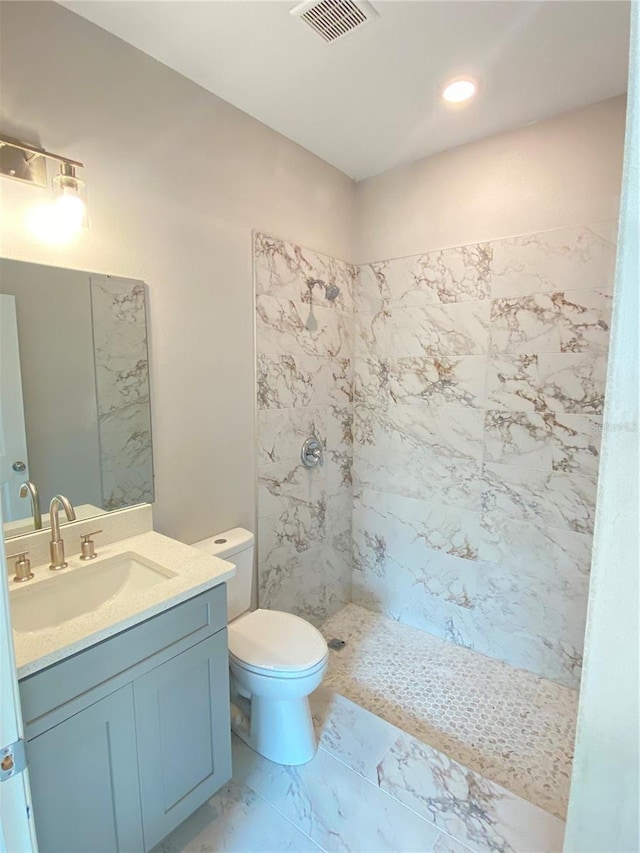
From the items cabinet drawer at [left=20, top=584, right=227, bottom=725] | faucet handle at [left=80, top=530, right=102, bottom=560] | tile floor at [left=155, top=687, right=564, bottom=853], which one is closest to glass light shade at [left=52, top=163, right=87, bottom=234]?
faucet handle at [left=80, top=530, right=102, bottom=560]

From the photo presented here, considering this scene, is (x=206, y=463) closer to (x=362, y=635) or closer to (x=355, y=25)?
(x=362, y=635)

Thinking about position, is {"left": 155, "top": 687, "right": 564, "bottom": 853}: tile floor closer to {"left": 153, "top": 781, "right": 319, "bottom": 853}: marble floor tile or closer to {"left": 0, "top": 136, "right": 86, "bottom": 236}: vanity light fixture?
{"left": 153, "top": 781, "right": 319, "bottom": 853}: marble floor tile

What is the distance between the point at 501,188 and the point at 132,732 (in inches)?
103

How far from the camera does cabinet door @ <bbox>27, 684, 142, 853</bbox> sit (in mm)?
1023

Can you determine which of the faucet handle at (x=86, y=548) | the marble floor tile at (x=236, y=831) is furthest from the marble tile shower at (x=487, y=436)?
the faucet handle at (x=86, y=548)

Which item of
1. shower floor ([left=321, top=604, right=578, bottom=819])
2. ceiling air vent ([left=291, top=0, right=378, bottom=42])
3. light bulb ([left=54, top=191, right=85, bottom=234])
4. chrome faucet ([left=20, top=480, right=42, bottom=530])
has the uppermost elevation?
ceiling air vent ([left=291, top=0, right=378, bottom=42])

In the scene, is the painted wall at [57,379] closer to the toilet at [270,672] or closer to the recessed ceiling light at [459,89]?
the toilet at [270,672]

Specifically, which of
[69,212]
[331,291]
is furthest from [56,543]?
[331,291]

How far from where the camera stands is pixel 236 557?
193cm

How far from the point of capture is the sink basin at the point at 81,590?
4.19 ft

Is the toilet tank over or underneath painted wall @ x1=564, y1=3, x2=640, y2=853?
underneath

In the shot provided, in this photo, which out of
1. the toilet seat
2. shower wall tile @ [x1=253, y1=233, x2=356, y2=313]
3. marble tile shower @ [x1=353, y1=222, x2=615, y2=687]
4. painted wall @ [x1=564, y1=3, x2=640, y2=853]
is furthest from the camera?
shower wall tile @ [x1=253, y1=233, x2=356, y2=313]

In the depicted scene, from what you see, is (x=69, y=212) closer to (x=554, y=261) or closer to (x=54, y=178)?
(x=54, y=178)

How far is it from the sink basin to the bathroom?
145 millimetres
